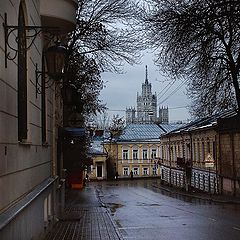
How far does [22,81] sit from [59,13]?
377 centimetres

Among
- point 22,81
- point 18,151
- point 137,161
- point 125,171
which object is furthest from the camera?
point 125,171

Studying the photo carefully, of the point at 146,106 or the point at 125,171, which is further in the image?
the point at 146,106

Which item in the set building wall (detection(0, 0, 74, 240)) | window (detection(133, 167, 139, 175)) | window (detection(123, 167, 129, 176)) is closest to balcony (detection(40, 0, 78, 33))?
building wall (detection(0, 0, 74, 240))

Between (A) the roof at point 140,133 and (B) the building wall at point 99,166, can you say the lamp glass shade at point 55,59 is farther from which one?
(A) the roof at point 140,133

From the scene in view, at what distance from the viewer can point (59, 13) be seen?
13195 millimetres

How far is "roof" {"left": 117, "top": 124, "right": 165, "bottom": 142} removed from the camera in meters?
93.6

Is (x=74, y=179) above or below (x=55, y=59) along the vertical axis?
below

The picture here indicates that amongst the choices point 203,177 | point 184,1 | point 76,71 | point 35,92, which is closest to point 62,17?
point 35,92

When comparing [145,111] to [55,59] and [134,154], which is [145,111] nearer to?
[134,154]

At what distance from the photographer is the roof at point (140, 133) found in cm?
9362

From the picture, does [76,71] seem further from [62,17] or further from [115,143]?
[115,143]

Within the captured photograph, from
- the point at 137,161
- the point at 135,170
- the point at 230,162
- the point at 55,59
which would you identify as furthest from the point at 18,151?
the point at 135,170

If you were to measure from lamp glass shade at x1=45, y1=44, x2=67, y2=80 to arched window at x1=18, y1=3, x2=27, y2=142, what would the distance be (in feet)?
4.52

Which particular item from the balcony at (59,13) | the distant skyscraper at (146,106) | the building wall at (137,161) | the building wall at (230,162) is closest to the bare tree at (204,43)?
the balcony at (59,13)
